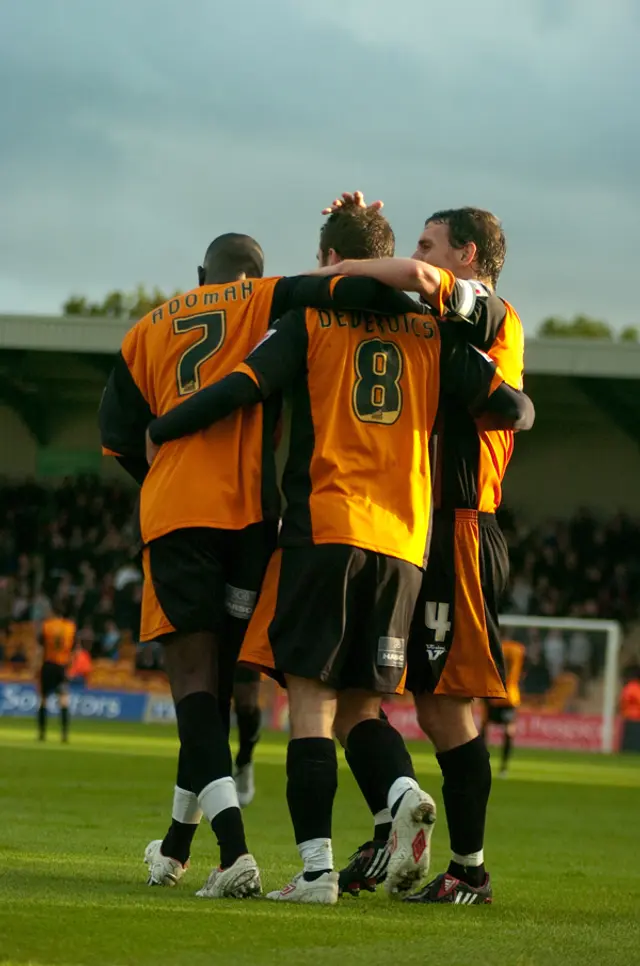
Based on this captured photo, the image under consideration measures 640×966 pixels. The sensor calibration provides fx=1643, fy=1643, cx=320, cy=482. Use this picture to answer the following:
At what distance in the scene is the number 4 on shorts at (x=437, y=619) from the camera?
5152mm

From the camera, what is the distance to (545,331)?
77375 millimetres

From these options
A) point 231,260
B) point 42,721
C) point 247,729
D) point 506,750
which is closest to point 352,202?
point 231,260

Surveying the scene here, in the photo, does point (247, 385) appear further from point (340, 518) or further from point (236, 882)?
point (236, 882)

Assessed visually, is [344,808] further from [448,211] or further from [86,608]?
[86,608]

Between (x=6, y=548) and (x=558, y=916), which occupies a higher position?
(x=6, y=548)

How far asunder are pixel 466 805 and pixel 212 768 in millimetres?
863

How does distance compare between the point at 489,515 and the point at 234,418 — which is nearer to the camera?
the point at 234,418

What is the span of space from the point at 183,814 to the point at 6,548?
32.3 metres

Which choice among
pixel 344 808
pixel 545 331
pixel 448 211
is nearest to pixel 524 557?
pixel 344 808

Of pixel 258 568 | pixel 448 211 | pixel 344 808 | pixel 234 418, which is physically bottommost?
pixel 344 808

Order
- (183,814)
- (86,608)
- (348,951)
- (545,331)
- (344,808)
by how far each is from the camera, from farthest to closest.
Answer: (545,331), (86,608), (344,808), (183,814), (348,951)

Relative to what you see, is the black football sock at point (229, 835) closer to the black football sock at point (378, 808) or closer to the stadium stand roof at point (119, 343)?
the black football sock at point (378, 808)

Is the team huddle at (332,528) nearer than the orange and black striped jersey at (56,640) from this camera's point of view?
Yes

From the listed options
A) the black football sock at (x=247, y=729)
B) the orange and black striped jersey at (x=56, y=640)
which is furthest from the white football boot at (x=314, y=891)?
the orange and black striped jersey at (x=56, y=640)
